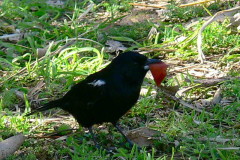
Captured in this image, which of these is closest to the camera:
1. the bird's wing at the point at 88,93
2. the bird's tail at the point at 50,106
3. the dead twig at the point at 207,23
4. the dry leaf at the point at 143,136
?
the bird's wing at the point at 88,93

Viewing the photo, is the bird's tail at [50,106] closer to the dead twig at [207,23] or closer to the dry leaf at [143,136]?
the dry leaf at [143,136]

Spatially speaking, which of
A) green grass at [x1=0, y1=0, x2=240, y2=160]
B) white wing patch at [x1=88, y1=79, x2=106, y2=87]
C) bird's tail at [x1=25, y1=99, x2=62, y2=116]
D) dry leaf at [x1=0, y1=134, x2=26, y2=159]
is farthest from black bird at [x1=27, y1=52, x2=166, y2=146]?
dry leaf at [x1=0, y1=134, x2=26, y2=159]

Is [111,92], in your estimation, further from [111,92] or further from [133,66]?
[133,66]

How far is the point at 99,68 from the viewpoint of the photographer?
5.81 meters

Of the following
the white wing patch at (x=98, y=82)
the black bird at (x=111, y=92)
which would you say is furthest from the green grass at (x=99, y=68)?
the white wing patch at (x=98, y=82)

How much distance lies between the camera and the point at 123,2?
7.66m

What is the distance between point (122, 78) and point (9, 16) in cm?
342

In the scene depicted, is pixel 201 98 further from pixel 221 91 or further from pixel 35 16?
pixel 35 16

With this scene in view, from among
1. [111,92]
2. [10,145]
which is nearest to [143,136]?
[111,92]

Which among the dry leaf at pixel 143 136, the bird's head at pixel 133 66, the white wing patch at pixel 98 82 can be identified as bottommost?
the dry leaf at pixel 143 136

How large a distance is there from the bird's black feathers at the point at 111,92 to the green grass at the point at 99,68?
26 cm

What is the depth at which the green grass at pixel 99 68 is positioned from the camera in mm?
4367

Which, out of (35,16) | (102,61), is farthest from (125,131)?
(35,16)

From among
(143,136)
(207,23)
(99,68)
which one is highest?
(207,23)
